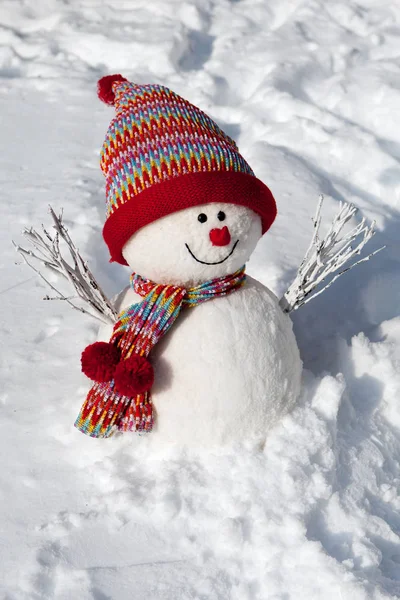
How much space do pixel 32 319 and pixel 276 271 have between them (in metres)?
0.74

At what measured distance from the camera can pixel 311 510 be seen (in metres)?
1.42

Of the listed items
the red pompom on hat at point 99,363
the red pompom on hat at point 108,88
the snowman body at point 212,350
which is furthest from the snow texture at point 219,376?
the red pompom on hat at point 108,88

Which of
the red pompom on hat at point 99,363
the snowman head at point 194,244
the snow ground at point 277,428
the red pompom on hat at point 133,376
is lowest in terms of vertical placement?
the snow ground at point 277,428

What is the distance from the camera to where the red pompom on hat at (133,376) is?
4.60 feet

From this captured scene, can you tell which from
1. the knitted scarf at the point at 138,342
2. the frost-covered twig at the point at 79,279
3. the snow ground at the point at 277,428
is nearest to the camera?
the snow ground at the point at 277,428

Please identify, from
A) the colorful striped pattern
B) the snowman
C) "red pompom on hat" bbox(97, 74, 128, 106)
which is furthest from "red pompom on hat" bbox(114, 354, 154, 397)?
"red pompom on hat" bbox(97, 74, 128, 106)

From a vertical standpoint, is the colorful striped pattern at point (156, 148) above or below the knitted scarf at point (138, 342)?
above

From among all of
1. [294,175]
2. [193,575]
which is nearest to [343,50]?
[294,175]

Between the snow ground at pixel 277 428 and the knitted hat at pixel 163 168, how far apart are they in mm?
497

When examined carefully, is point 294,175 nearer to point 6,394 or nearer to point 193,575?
point 6,394

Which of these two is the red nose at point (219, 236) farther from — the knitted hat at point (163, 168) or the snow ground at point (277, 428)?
the snow ground at point (277, 428)

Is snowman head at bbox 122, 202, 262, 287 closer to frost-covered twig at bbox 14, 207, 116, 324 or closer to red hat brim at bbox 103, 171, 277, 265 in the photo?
red hat brim at bbox 103, 171, 277, 265

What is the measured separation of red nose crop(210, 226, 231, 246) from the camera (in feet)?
4.61

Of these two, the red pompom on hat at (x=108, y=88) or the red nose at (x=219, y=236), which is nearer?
the red nose at (x=219, y=236)
